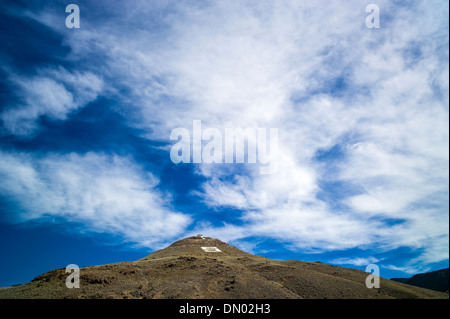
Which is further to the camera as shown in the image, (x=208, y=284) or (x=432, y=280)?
(x=432, y=280)

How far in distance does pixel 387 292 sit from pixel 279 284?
602 inches

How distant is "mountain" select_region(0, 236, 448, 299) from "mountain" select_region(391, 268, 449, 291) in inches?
1795

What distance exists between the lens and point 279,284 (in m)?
37.9

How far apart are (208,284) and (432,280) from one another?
262 ft

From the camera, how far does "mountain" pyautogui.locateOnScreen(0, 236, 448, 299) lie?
1277 inches

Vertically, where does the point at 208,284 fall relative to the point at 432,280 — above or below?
above

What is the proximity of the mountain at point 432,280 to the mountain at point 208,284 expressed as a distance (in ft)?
150

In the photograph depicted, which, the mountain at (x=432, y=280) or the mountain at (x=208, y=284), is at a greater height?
the mountain at (x=208, y=284)

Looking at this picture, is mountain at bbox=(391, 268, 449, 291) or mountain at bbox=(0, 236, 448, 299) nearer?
mountain at bbox=(0, 236, 448, 299)

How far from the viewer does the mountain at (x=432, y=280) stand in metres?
72.1

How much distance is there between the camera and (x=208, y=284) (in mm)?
35938

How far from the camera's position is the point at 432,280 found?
76312 mm
